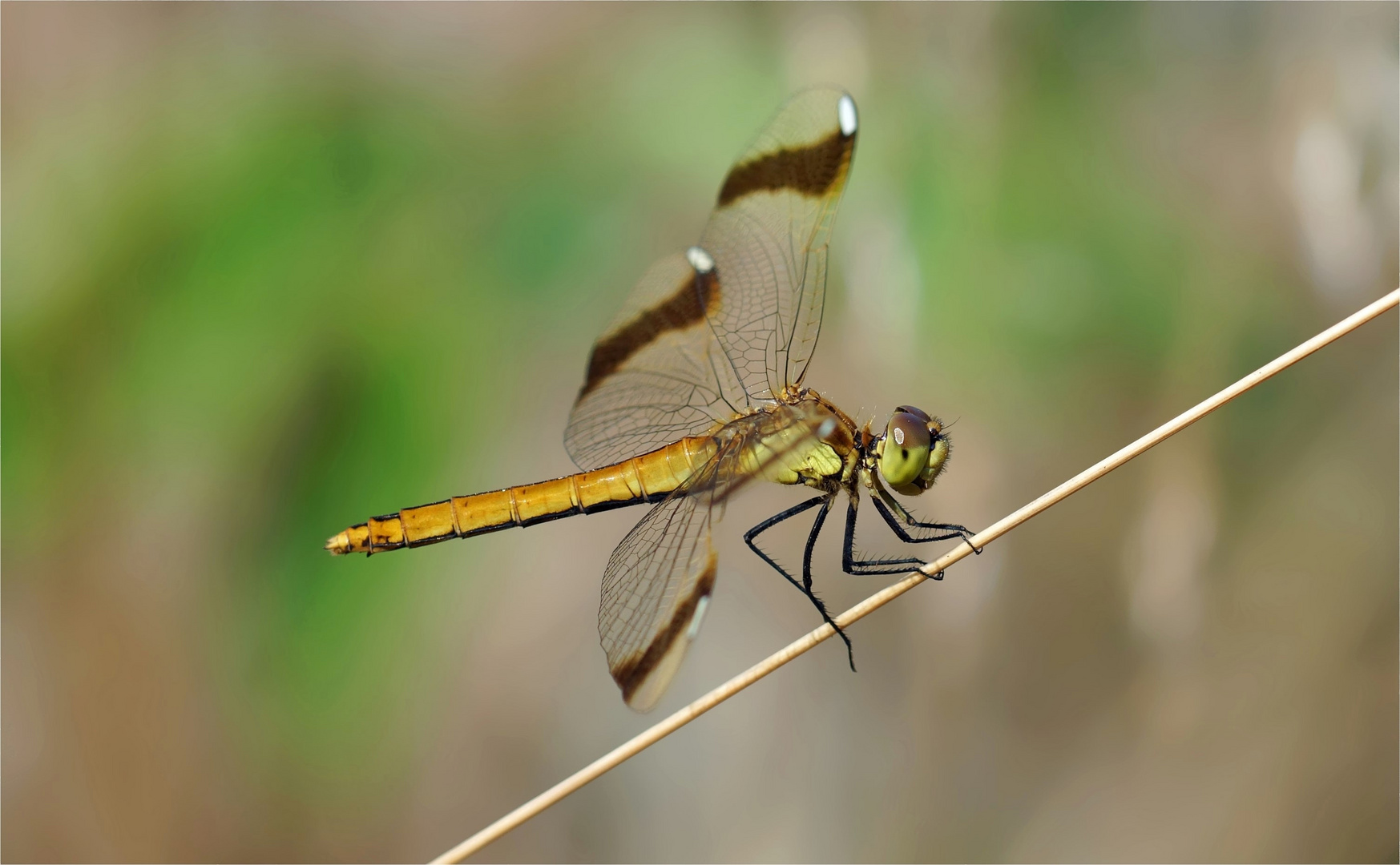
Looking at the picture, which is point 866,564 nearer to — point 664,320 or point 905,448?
point 905,448

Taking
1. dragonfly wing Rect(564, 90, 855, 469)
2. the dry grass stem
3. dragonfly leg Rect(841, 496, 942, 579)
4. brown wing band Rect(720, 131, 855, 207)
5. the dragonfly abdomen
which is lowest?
the dry grass stem

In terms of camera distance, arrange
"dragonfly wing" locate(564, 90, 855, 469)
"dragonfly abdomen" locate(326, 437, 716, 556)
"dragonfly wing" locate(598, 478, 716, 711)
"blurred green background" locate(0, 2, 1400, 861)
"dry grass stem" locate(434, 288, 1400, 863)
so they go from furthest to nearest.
A: "blurred green background" locate(0, 2, 1400, 861), "dragonfly wing" locate(564, 90, 855, 469), "dragonfly abdomen" locate(326, 437, 716, 556), "dragonfly wing" locate(598, 478, 716, 711), "dry grass stem" locate(434, 288, 1400, 863)

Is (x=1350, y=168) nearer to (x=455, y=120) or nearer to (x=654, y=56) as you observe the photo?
(x=654, y=56)

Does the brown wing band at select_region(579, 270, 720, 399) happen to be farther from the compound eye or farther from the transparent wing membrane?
the compound eye

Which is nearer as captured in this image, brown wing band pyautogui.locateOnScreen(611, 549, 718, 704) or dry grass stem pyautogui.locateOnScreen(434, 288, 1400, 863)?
dry grass stem pyautogui.locateOnScreen(434, 288, 1400, 863)

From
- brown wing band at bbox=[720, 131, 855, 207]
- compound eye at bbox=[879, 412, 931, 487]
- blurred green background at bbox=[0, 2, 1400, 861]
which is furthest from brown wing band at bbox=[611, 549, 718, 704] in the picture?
blurred green background at bbox=[0, 2, 1400, 861]

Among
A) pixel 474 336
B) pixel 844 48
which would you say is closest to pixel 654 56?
pixel 844 48

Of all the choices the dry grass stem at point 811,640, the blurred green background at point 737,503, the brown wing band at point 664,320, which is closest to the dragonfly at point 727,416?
the brown wing band at point 664,320
